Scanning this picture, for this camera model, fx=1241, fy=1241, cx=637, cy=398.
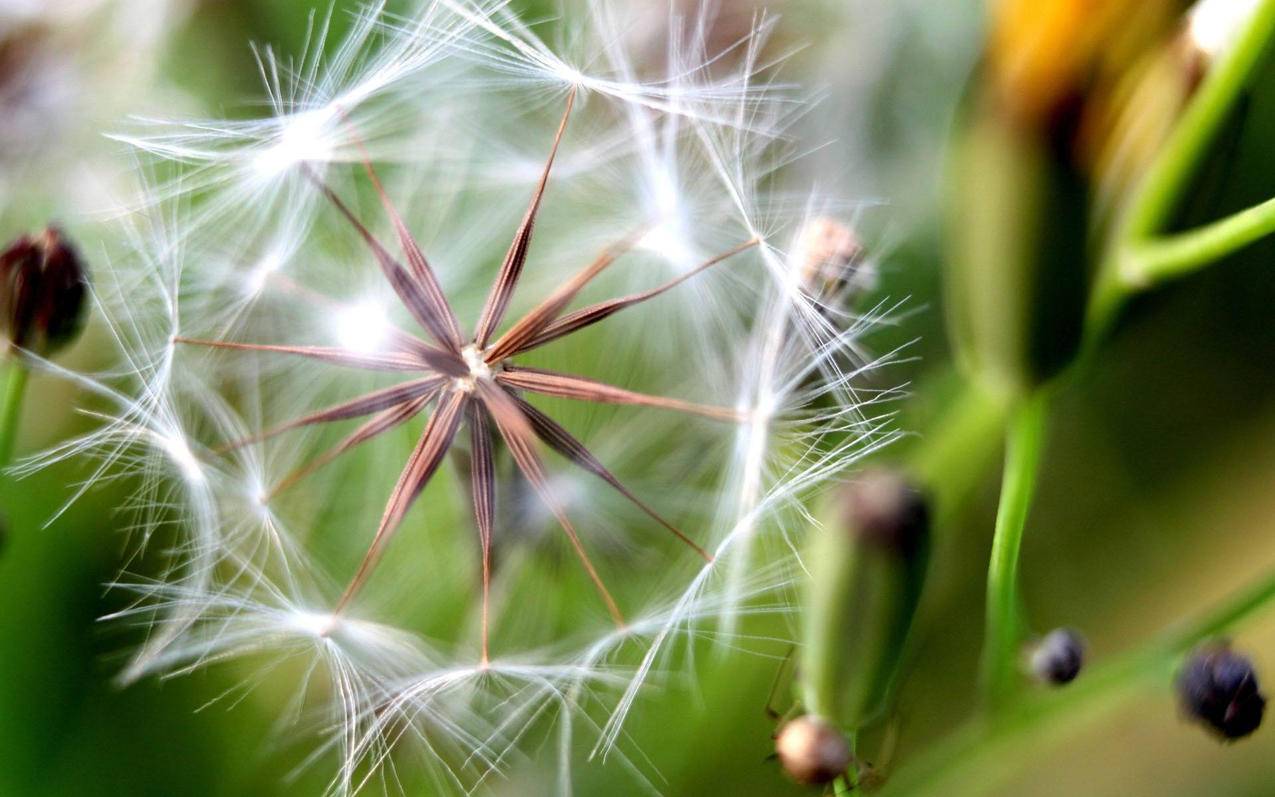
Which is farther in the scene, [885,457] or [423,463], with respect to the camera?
[885,457]

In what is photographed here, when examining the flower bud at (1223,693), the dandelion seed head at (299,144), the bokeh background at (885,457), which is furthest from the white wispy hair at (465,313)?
the flower bud at (1223,693)

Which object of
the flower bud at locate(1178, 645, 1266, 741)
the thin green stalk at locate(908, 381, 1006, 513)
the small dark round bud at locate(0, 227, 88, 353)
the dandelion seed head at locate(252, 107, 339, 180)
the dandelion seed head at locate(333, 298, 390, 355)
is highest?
the dandelion seed head at locate(252, 107, 339, 180)

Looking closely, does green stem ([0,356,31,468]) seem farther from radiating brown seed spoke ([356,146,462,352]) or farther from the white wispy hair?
radiating brown seed spoke ([356,146,462,352])

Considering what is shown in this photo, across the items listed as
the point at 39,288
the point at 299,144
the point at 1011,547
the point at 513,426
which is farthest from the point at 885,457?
the point at 39,288

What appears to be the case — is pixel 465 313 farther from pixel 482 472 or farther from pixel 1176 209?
pixel 1176 209

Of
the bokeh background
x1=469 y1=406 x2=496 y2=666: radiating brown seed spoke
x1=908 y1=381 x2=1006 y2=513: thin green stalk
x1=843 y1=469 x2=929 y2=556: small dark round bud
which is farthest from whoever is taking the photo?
the bokeh background

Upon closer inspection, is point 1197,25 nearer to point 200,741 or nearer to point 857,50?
point 857,50

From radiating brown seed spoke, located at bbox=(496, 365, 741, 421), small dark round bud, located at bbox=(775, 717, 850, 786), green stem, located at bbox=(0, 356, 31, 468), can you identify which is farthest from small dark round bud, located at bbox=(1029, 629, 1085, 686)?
green stem, located at bbox=(0, 356, 31, 468)
